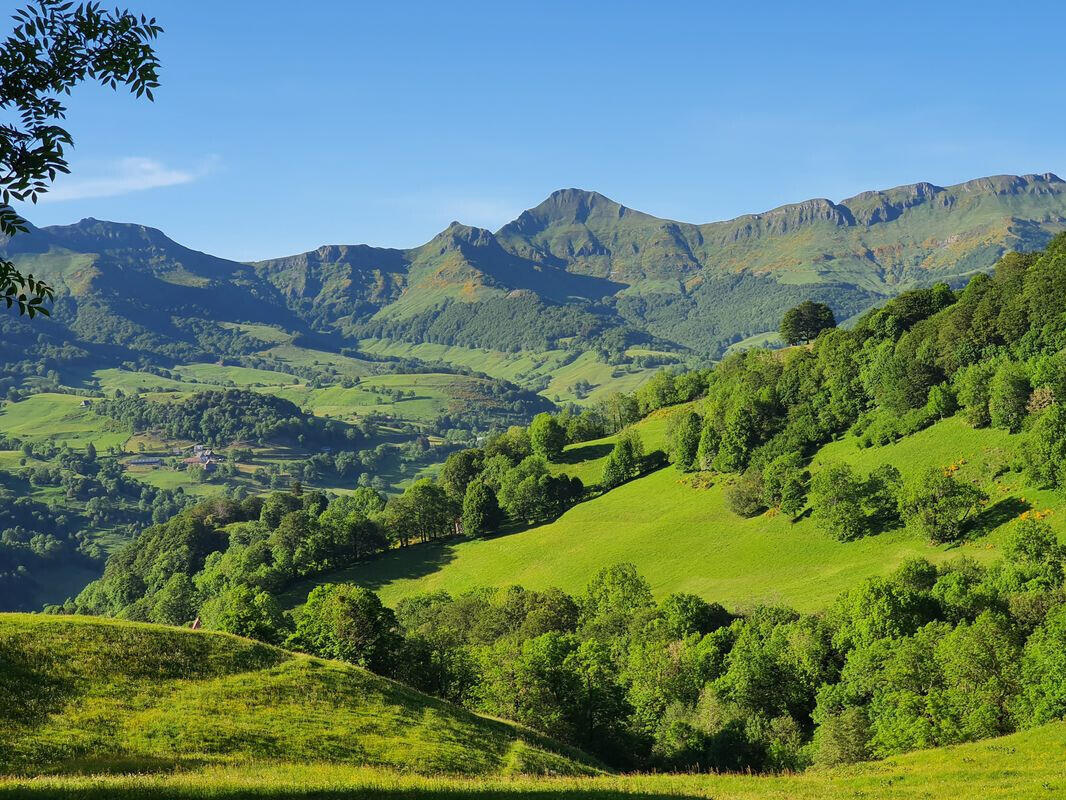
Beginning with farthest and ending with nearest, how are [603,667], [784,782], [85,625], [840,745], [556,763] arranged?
1. [603,667]
2. [840,745]
3. [85,625]
4. [556,763]
5. [784,782]

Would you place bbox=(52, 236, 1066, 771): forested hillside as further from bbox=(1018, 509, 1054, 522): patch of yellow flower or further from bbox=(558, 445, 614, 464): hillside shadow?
bbox=(558, 445, 614, 464): hillside shadow

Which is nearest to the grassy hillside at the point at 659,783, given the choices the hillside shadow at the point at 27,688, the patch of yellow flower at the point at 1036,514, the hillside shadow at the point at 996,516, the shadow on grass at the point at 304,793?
the shadow on grass at the point at 304,793

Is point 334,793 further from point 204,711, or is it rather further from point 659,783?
point 204,711

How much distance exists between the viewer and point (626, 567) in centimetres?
10288

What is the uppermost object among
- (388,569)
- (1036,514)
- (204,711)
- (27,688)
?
(1036,514)

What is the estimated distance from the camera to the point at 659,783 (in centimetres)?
3412

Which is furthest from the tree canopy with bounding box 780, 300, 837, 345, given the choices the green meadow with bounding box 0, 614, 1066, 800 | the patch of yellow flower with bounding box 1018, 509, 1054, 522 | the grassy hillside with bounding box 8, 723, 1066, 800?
the grassy hillside with bounding box 8, 723, 1066, 800

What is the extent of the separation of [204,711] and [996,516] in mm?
84938

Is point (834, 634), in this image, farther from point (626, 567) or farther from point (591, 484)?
point (591, 484)

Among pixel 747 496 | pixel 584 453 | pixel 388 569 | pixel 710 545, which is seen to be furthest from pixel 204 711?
pixel 584 453

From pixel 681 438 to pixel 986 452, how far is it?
5601 centimetres

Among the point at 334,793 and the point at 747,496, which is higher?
the point at 334,793

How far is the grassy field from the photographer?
91.9 metres

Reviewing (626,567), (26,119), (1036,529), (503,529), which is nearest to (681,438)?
(503,529)
